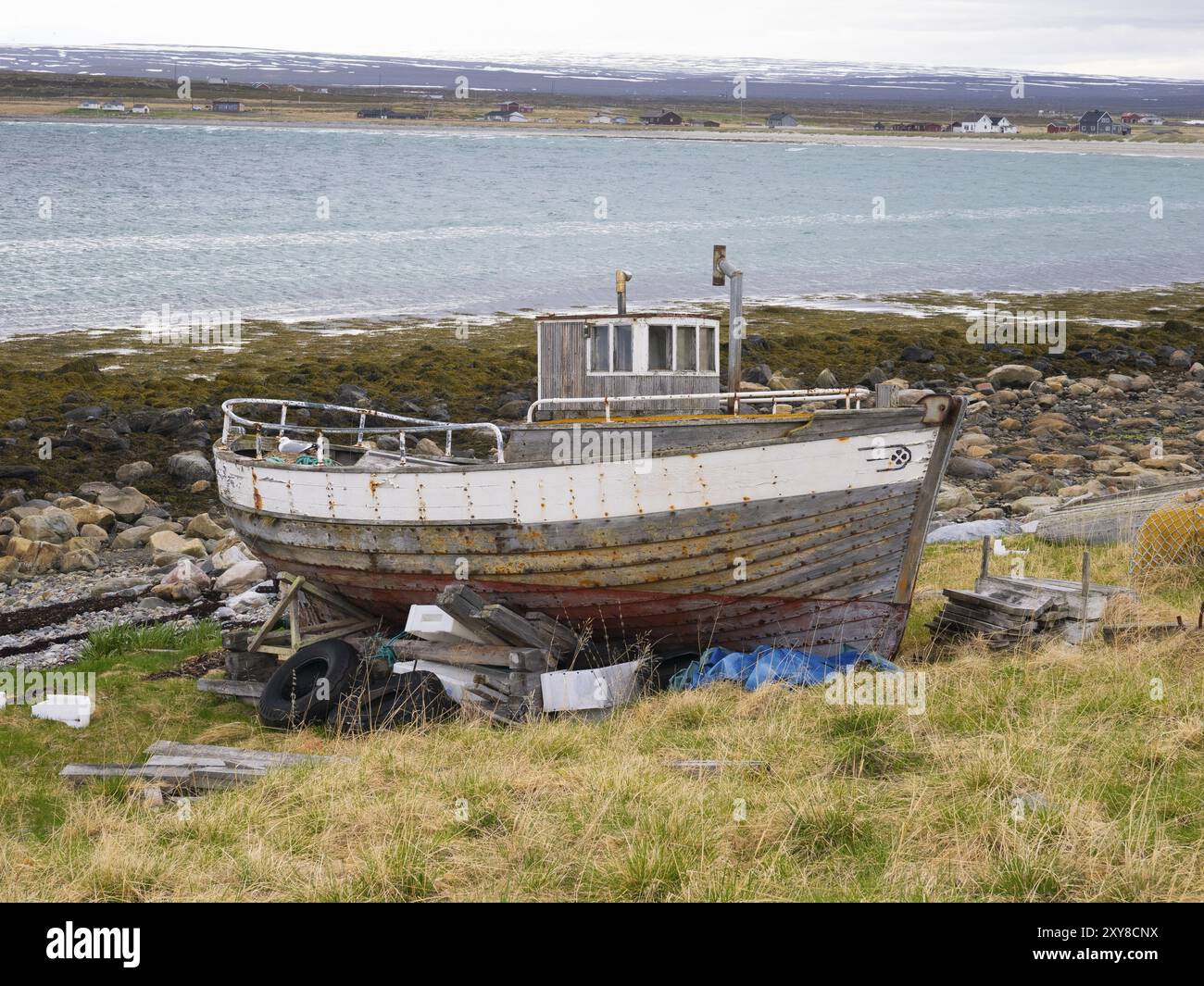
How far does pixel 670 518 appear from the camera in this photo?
503 inches

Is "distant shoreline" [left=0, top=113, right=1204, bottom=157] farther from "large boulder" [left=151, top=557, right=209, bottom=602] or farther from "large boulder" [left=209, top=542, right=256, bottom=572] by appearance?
"large boulder" [left=151, top=557, right=209, bottom=602]

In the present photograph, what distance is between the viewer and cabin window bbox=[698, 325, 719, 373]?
14758mm

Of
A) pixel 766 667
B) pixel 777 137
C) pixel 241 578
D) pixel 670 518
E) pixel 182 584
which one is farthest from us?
pixel 777 137

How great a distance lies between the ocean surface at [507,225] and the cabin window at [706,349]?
31.9 meters

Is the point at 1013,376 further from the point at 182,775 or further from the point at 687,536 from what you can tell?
the point at 182,775

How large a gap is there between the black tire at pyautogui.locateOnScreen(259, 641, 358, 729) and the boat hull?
1262 mm

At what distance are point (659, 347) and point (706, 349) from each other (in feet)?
1.81

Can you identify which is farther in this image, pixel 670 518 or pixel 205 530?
pixel 205 530

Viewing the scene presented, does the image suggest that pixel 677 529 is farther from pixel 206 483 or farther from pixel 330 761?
pixel 206 483

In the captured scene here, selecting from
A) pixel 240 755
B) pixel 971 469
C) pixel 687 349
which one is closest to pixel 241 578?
pixel 687 349

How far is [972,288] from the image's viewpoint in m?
57.7

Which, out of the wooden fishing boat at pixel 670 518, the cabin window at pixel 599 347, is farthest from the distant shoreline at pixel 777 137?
the wooden fishing boat at pixel 670 518

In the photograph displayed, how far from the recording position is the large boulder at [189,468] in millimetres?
23625
